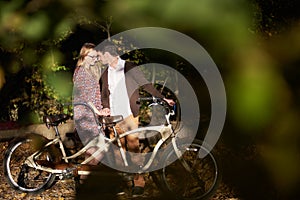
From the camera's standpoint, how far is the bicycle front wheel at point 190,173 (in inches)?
155

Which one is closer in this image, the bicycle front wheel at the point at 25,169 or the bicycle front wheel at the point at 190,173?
the bicycle front wheel at the point at 190,173

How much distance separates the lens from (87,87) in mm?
3895

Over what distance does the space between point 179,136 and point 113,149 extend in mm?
625

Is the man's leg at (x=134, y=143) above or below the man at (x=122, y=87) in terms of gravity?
below

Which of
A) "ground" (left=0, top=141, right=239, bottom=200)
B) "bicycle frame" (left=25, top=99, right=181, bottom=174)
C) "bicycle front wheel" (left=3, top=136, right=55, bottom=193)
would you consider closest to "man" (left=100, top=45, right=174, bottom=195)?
"bicycle frame" (left=25, top=99, right=181, bottom=174)

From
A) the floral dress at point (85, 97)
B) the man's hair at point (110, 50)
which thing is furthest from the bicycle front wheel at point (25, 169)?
the man's hair at point (110, 50)

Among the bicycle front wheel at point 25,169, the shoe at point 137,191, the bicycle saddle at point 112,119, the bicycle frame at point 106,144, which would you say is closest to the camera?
the bicycle saddle at point 112,119

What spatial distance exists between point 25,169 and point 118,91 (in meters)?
1.36

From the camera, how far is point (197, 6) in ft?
2.42

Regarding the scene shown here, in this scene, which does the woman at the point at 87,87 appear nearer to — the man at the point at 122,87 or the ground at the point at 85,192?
the man at the point at 122,87

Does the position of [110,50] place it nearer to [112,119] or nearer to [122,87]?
[122,87]

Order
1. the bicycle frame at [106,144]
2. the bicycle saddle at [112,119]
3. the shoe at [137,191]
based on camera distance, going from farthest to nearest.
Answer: the shoe at [137,191] → the bicycle frame at [106,144] → the bicycle saddle at [112,119]

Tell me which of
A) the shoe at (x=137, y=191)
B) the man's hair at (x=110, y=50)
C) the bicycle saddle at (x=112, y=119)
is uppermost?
the man's hair at (x=110, y=50)

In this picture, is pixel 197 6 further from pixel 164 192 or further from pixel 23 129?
pixel 23 129
